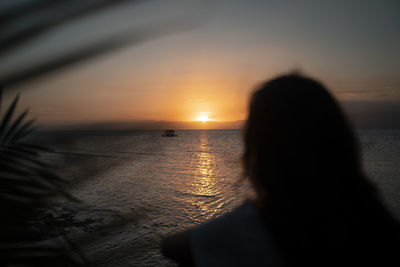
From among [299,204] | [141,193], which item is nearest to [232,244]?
[299,204]

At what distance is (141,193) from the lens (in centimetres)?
1255

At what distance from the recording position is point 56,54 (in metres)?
0.36

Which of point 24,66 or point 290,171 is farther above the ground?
point 24,66

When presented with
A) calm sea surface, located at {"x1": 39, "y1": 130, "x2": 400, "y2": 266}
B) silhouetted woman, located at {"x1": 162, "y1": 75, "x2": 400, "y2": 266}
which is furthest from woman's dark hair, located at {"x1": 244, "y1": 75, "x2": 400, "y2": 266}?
calm sea surface, located at {"x1": 39, "y1": 130, "x2": 400, "y2": 266}

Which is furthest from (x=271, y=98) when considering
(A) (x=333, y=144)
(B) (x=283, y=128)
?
(A) (x=333, y=144)

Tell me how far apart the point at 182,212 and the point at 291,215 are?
9.47 meters

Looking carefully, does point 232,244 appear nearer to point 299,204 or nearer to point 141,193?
point 299,204

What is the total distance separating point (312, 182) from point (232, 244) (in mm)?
391

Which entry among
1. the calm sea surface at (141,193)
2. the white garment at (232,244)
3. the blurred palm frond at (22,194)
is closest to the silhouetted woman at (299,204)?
the white garment at (232,244)

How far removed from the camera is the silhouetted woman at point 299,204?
2.59 feet

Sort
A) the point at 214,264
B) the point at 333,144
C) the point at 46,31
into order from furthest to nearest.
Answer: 1. the point at 333,144
2. the point at 214,264
3. the point at 46,31

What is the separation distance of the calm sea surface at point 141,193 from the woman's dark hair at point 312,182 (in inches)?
12.5

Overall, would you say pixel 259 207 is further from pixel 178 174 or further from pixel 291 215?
pixel 178 174

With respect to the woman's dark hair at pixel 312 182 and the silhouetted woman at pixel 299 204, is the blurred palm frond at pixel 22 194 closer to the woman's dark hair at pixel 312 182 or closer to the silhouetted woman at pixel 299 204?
the silhouetted woman at pixel 299 204
